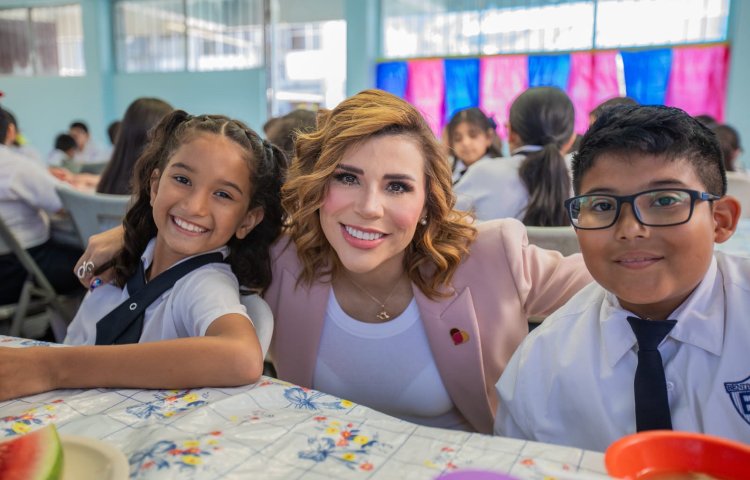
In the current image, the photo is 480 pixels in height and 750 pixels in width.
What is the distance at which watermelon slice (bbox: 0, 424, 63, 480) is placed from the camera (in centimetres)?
59

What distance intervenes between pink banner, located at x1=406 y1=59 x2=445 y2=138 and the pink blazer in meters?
7.19

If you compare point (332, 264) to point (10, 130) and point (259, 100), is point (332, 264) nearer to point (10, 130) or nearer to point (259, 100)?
point (10, 130)

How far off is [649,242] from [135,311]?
102cm

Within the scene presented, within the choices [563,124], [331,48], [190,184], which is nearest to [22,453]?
[190,184]

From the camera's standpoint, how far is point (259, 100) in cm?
973

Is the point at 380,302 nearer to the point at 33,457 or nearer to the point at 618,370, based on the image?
the point at 618,370

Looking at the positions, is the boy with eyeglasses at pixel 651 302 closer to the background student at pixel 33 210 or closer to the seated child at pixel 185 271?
the seated child at pixel 185 271

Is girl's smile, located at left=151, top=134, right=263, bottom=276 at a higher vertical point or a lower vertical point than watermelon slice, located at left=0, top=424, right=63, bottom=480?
higher

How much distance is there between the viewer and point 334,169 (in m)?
1.27

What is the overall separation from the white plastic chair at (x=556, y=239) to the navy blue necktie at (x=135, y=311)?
0.90 meters

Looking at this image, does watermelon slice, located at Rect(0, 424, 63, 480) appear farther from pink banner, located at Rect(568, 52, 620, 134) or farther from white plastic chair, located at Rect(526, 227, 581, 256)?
pink banner, located at Rect(568, 52, 620, 134)

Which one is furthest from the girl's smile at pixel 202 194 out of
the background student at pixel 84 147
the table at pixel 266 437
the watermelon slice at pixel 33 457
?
the background student at pixel 84 147

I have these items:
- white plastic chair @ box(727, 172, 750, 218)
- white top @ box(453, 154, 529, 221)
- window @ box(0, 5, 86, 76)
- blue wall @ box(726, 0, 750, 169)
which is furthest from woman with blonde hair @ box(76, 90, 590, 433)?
window @ box(0, 5, 86, 76)

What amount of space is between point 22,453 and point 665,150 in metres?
0.97
